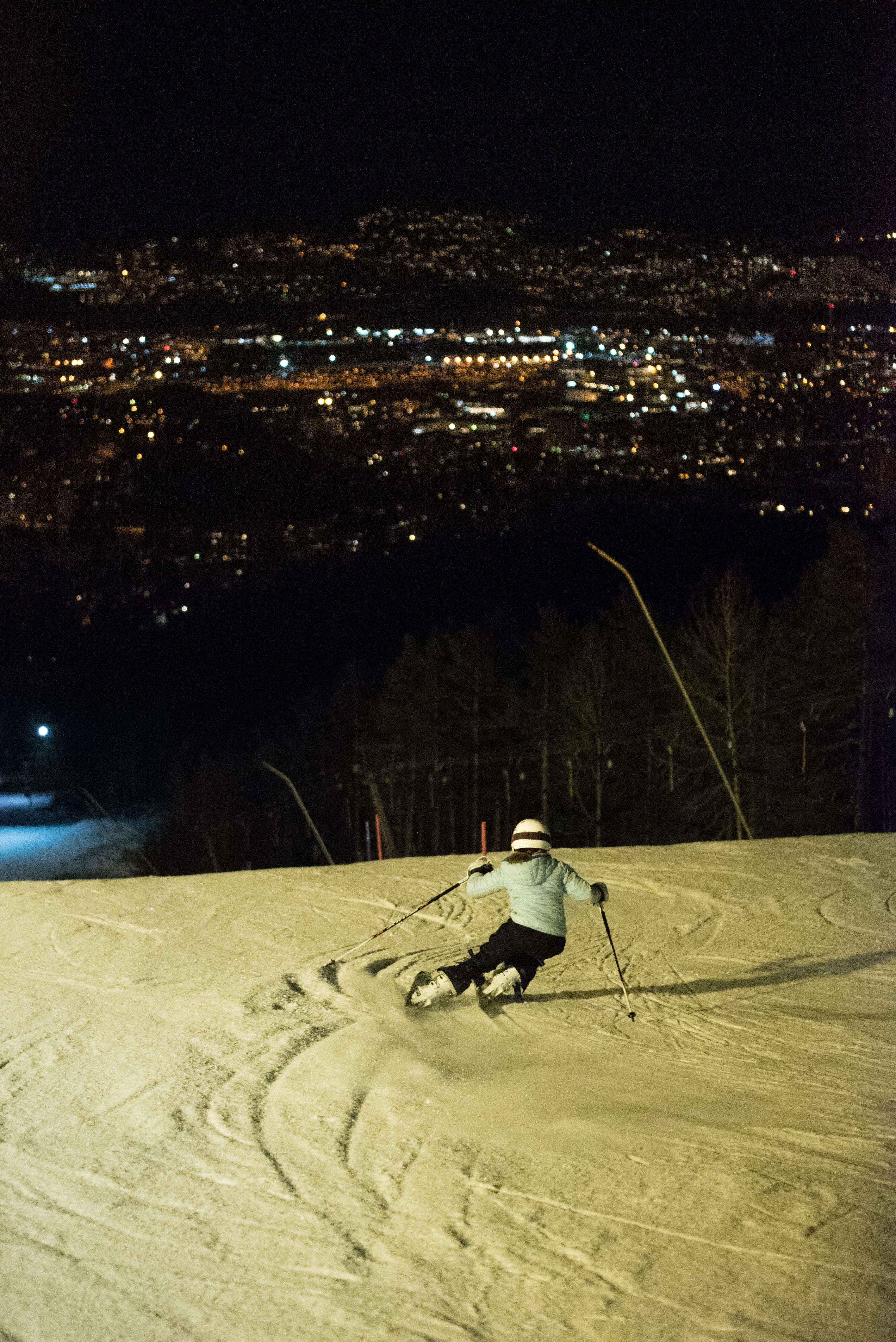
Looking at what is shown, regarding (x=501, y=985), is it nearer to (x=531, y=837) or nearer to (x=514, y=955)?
(x=514, y=955)

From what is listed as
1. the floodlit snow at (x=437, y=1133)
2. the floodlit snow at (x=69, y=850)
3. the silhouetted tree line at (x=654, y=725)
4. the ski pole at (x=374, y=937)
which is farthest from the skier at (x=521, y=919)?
Result: the floodlit snow at (x=69, y=850)

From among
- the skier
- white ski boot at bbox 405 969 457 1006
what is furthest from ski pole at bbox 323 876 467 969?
white ski boot at bbox 405 969 457 1006

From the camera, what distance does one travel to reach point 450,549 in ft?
271

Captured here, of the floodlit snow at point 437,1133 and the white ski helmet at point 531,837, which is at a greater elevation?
the white ski helmet at point 531,837

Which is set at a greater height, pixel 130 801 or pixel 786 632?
pixel 786 632

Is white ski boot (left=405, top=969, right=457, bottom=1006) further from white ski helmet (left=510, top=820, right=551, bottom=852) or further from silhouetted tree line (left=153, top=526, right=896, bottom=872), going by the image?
silhouetted tree line (left=153, top=526, right=896, bottom=872)

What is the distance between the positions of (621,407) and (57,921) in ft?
272

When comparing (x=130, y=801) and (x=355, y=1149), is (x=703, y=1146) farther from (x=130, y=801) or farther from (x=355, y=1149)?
(x=130, y=801)

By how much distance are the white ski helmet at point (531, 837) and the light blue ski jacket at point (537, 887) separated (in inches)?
2.4

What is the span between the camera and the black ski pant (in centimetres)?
689

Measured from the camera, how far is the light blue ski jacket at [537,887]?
682cm

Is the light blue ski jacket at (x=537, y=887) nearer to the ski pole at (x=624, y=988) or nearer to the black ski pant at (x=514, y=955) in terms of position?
the black ski pant at (x=514, y=955)

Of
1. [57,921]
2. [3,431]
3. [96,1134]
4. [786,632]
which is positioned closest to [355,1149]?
[96,1134]

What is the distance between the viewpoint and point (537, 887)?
6855 millimetres
